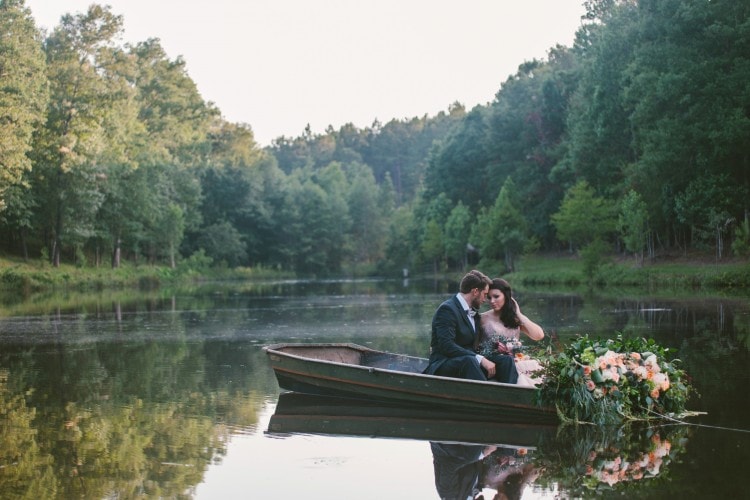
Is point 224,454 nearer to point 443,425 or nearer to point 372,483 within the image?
point 372,483

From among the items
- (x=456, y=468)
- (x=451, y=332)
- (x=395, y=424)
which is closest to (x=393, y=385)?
(x=395, y=424)

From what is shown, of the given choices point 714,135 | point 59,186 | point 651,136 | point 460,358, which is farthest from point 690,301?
point 59,186

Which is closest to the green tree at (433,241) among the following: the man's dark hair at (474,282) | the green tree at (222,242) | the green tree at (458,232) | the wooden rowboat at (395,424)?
the green tree at (458,232)

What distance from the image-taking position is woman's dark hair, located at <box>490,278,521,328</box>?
12.6m

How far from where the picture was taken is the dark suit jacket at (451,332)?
1251cm

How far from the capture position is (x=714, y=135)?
39.8 meters

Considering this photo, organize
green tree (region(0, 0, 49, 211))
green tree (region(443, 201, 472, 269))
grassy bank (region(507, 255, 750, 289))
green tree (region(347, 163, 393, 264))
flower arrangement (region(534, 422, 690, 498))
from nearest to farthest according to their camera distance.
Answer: flower arrangement (region(534, 422, 690, 498)) → grassy bank (region(507, 255, 750, 289)) → green tree (region(0, 0, 49, 211)) → green tree (region(443, 201, 472, 269)) → green tree (region(347, 163, 393, 264))

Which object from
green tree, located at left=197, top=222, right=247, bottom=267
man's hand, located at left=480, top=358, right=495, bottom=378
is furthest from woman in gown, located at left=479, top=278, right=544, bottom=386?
green tree, located at left=197, top=222, right=247, bottom=267

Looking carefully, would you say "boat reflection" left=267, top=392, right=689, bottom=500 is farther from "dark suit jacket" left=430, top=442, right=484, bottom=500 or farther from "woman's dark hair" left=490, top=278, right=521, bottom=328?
"woman's dark hair" left=490, top=278, right=521, bottom=328

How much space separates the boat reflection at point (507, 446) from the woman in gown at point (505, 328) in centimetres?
111

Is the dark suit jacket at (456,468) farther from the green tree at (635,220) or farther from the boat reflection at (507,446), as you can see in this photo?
the green tree at (635,220)

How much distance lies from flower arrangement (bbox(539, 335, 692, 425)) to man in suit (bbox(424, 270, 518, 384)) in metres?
0.90

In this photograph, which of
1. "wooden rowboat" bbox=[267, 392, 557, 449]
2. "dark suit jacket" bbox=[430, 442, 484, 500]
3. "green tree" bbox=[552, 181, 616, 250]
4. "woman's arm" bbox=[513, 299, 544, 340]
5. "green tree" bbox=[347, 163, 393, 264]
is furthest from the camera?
"green tree" bbox=[347, 163, 393, 264]

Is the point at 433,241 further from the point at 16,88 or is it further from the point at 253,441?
the point at 253,441
